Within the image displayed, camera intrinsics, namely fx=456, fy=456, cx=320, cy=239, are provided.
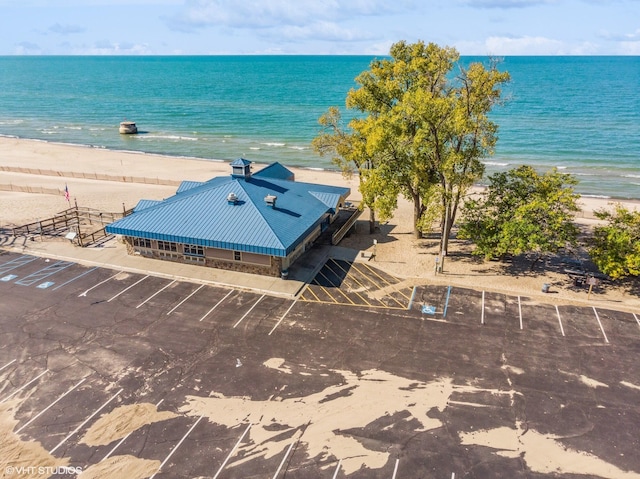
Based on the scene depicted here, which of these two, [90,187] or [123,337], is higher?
[90,187]

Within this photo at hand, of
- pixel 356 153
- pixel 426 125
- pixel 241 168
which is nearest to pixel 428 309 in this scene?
pixel 426 125

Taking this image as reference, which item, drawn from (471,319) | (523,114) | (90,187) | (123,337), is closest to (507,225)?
(471,319)

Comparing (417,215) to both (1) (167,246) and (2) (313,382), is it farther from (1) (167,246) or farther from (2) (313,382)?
(2) (313,382)

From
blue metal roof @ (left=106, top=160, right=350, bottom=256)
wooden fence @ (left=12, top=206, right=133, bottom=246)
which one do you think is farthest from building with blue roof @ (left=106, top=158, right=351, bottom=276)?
wooden fence @ (left=12, top=206, right=133, bottom=246)

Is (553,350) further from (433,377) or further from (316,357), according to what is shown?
(316,357)

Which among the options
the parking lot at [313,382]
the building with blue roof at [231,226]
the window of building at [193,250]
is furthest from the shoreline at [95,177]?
the parking lot at [313,382]

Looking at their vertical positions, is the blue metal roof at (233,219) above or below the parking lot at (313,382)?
above

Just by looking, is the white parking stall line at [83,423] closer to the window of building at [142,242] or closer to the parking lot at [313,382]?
the parking lot at [313,382]
